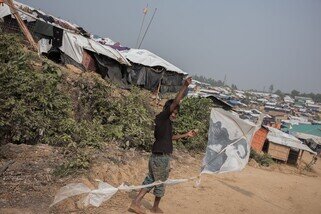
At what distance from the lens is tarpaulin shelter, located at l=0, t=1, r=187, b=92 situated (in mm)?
15070

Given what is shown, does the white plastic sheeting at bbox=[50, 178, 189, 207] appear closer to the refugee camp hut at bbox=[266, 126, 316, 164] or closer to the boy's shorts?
the boy's shorts

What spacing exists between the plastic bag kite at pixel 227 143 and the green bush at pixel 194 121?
5.64 metres

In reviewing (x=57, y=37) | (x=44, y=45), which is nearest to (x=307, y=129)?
(x=57, y=37)

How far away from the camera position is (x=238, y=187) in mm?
8344

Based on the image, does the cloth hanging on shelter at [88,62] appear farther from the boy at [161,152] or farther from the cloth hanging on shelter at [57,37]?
the boy at [161,152]

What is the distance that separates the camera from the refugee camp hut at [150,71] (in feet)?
59.2

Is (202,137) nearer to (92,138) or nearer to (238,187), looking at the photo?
(238,187)

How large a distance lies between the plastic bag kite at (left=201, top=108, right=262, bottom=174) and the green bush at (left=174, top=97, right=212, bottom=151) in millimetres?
5643

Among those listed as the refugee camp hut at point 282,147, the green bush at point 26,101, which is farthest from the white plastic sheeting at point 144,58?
the green bush at point 26,101

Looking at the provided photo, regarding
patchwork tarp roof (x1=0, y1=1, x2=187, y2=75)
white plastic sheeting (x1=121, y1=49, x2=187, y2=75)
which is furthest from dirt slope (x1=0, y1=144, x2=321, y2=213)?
white plastic sheeting (x1=121, y1=49, x2=187, y2=75)

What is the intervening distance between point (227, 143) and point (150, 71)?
1329 cm

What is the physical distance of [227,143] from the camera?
575 cm

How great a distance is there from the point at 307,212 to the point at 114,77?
11.7 m

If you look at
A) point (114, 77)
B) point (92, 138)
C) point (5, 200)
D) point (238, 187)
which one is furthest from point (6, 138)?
point (114, 77)
